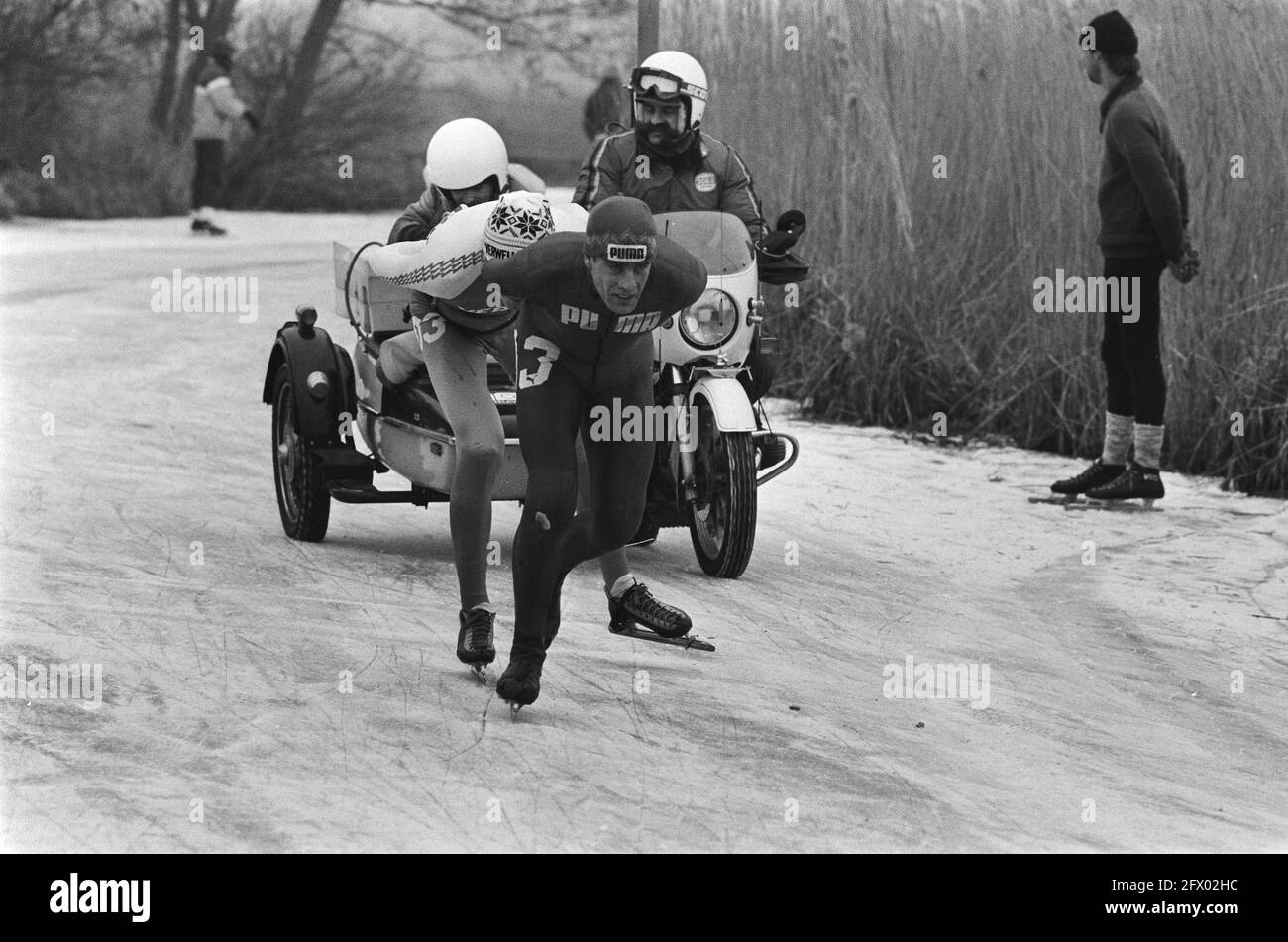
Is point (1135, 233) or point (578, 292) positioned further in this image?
point (1135, 233)

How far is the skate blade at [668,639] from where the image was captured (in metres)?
7.55

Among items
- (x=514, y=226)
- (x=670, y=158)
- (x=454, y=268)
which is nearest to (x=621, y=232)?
(x=514, y=226)

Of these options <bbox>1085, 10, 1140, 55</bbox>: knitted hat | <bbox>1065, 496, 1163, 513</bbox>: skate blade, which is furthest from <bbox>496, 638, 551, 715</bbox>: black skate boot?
<bbox>1085, 10, 1140, 55</bbox>: knitted hat

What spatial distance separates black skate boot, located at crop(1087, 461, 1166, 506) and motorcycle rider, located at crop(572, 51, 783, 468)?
A: 2.21 m

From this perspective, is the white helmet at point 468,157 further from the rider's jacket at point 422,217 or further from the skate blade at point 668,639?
the skate blade at point 668,639

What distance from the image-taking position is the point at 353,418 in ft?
30.6

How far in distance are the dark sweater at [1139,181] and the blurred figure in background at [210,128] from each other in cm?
1482

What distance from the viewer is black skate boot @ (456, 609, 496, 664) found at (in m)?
7.04

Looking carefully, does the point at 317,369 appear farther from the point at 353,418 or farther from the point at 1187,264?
the point at 1187,264

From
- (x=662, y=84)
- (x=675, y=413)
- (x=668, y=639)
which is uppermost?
(x=662, y=84)

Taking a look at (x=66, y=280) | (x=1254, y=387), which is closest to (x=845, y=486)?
(x=1254, y=387)

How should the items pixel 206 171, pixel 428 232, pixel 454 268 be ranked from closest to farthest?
1. pixel 454 268
2. pixel 428 232
3. pixel 206 171

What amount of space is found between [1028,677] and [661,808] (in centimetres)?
210

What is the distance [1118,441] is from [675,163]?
9.25ft
